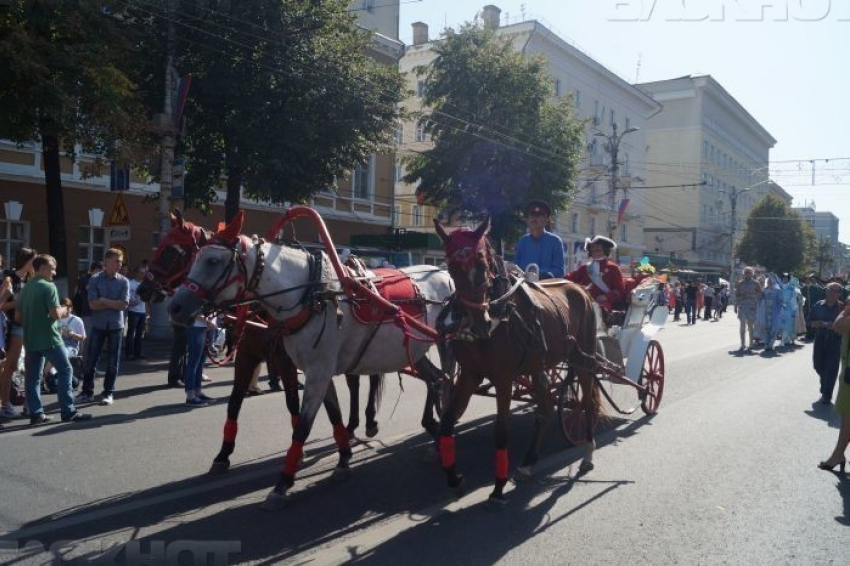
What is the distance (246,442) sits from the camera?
7.18m

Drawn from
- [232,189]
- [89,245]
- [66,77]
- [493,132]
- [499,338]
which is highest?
[493,132]

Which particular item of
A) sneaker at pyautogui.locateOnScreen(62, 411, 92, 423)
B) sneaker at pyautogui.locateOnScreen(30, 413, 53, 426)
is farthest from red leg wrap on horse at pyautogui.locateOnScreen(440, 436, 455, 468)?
sneaker at pyautogui.locateOnScreen(30, 413, 53, 426)

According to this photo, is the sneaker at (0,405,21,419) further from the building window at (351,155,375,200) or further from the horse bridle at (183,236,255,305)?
the building window at (351,155,375,200)

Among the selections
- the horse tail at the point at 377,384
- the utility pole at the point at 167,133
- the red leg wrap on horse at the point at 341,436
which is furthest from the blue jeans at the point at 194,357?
the utility pole at the point at 167,133

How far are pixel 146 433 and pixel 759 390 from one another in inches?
362

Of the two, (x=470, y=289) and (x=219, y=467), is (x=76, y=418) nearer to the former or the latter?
(x=219, y=467)

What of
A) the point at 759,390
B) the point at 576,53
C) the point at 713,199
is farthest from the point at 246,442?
the point at 713,199

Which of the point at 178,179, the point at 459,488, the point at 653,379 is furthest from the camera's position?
the point at 178,179

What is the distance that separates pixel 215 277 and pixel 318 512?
6.20 ft

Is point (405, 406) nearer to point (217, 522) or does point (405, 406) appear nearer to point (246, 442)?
point (246, 442)

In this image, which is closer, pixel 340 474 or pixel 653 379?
pixel 340 474

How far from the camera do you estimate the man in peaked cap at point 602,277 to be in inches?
326

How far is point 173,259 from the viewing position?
234 inches

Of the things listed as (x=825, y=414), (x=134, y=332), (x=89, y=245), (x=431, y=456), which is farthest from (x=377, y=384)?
(x=89, y=245)
